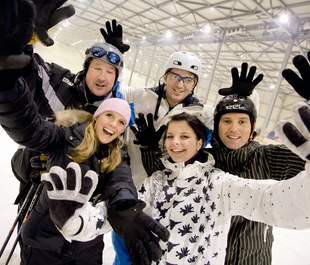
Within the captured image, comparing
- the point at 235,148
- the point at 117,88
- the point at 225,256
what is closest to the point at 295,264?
the point at 225,256

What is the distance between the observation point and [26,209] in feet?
6.20

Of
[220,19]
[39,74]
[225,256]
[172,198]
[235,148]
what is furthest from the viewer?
[220,19]

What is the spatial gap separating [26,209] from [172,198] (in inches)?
44.6

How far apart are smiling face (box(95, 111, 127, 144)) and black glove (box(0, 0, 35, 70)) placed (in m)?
0.84

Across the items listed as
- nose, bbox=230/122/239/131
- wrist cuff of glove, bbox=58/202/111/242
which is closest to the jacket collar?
nose, bbox=230/122/239/131

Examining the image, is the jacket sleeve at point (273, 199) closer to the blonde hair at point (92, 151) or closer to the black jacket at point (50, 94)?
the blonde hair at point (92, 151)

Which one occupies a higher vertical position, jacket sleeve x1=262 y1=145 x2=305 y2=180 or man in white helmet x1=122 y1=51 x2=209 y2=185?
man in white helmet x1=122 y1=51 x2=209 y2=185

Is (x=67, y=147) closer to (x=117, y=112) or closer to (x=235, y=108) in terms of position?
(x=117, y=112)

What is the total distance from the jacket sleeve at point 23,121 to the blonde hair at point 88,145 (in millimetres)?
145

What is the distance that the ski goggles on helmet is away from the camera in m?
2.12

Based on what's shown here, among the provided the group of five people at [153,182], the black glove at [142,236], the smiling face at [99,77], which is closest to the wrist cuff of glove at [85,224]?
the group of five people at [153,182]

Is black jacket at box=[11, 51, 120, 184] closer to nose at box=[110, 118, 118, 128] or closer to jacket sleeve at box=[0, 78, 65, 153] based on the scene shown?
nose at box=[110, 118, 118, 128]

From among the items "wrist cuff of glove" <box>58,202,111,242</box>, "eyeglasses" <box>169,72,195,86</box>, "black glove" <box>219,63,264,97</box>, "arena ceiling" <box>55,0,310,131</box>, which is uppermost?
"arena ceiling" <box>55,0,310,131</box>

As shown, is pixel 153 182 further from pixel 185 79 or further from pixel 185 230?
pixel 185 79
